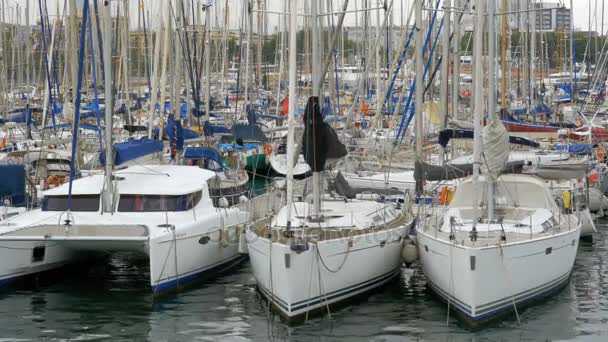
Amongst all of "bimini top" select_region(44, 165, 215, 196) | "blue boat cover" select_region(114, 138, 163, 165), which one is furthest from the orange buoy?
"blue boat cover" select_region(114, 138, 163, 165)

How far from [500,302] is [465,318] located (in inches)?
27.6

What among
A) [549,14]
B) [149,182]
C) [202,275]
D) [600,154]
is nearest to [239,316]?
[202,275]

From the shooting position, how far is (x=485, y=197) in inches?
870

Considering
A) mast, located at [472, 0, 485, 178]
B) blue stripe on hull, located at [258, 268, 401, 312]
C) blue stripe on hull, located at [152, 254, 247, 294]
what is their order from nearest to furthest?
blue stripe on hull, located at [258, 268, 401, 312]
blue stripe on hull, located at [152, 254, 247, 294]
mast, located at [472, 0, 485, 178]

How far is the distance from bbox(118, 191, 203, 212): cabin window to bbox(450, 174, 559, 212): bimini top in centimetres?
562

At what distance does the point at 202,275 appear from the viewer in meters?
22.1

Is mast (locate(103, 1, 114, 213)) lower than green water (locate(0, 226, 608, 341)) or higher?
higher

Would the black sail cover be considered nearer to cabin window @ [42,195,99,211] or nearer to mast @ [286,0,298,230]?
mast @ [286,0,298,230]

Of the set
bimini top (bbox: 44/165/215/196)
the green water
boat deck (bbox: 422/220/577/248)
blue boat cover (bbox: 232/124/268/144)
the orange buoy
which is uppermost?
blue boat cover (bbox: 232/124/268/144)

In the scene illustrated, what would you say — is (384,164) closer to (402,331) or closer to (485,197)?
(485,197)

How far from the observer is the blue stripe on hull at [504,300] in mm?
18562

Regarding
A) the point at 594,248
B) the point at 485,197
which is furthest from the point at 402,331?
the point at 594,248

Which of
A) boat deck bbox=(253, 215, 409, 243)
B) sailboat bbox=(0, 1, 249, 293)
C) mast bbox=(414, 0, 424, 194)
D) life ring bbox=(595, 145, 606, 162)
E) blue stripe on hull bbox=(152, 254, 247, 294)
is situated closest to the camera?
boat deck bbox=(253, 215, 409, 243)

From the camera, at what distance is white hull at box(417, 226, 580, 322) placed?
1834cm
